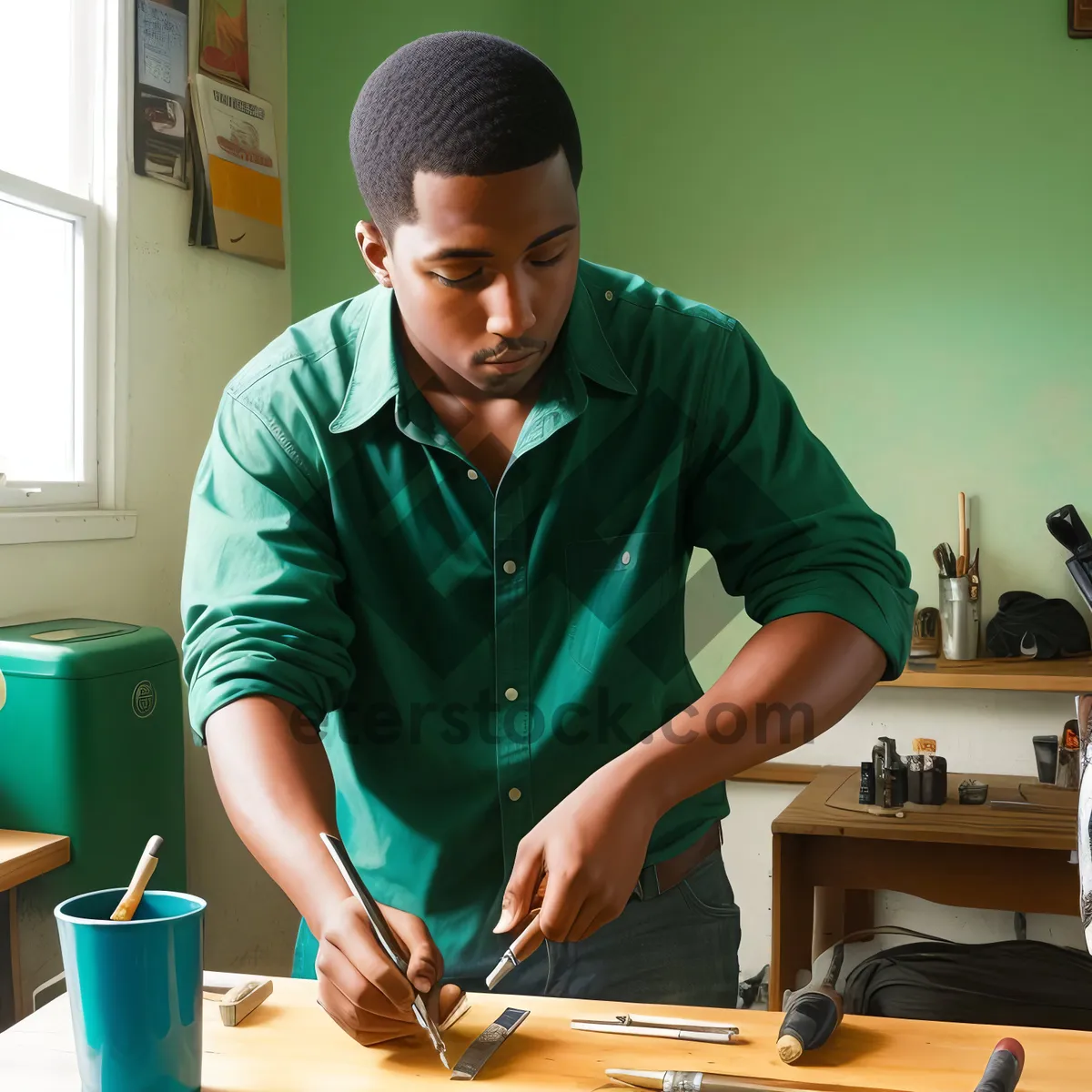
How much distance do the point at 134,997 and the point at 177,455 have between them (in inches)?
75.0

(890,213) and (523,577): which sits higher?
(890,213)

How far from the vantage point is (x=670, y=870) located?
1.20 m

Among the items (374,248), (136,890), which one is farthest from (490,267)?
(136,890)

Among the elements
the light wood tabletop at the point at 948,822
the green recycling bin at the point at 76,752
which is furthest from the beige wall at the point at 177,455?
the light wood tabletop at the point at 948,822

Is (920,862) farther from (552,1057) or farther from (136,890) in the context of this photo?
(136,890)

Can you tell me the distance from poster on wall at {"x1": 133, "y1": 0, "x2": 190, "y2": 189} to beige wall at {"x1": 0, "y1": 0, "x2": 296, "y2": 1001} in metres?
0.05

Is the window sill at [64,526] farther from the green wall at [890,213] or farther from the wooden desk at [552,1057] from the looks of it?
the green wall at [890,213]

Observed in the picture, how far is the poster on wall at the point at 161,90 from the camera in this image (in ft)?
7.86

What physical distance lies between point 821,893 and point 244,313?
204 centimetres

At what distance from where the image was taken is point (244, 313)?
2811 mm

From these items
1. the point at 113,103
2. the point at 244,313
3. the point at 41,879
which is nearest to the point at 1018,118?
the point at 244,313

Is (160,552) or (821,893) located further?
(821,893)

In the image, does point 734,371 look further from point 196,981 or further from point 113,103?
point 113,103

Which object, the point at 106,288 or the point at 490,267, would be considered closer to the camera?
the point at 490,267
